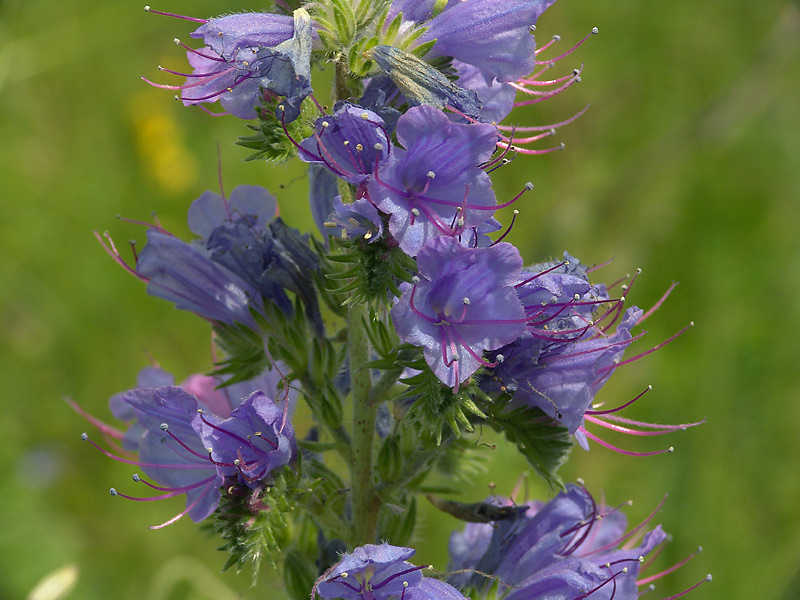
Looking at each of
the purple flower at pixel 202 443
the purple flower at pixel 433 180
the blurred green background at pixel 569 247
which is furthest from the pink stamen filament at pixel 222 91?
the blurred green background at pixel 569 247

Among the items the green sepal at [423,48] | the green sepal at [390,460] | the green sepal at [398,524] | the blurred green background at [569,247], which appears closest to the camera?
the green sepal at [423,48]

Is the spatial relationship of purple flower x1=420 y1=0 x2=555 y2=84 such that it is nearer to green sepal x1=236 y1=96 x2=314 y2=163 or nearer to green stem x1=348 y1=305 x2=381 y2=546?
green sepal x1=236 y1=96 x2=314 y2=163

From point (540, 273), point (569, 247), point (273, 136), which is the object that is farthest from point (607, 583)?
point (569, 247)

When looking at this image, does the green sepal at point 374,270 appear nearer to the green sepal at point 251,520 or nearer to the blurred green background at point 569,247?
the green sepal at point 251,520

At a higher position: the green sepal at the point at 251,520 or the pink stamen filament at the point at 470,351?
the pink stamen filament at the point at 470,351

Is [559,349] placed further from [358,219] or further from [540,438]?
[358,219]

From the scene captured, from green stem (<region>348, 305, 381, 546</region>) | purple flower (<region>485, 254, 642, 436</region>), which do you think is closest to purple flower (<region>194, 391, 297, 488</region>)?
green stem (<region>348, 305, 381, 546</region>)

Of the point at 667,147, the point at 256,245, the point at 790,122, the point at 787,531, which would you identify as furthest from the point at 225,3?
the point at 787,531
